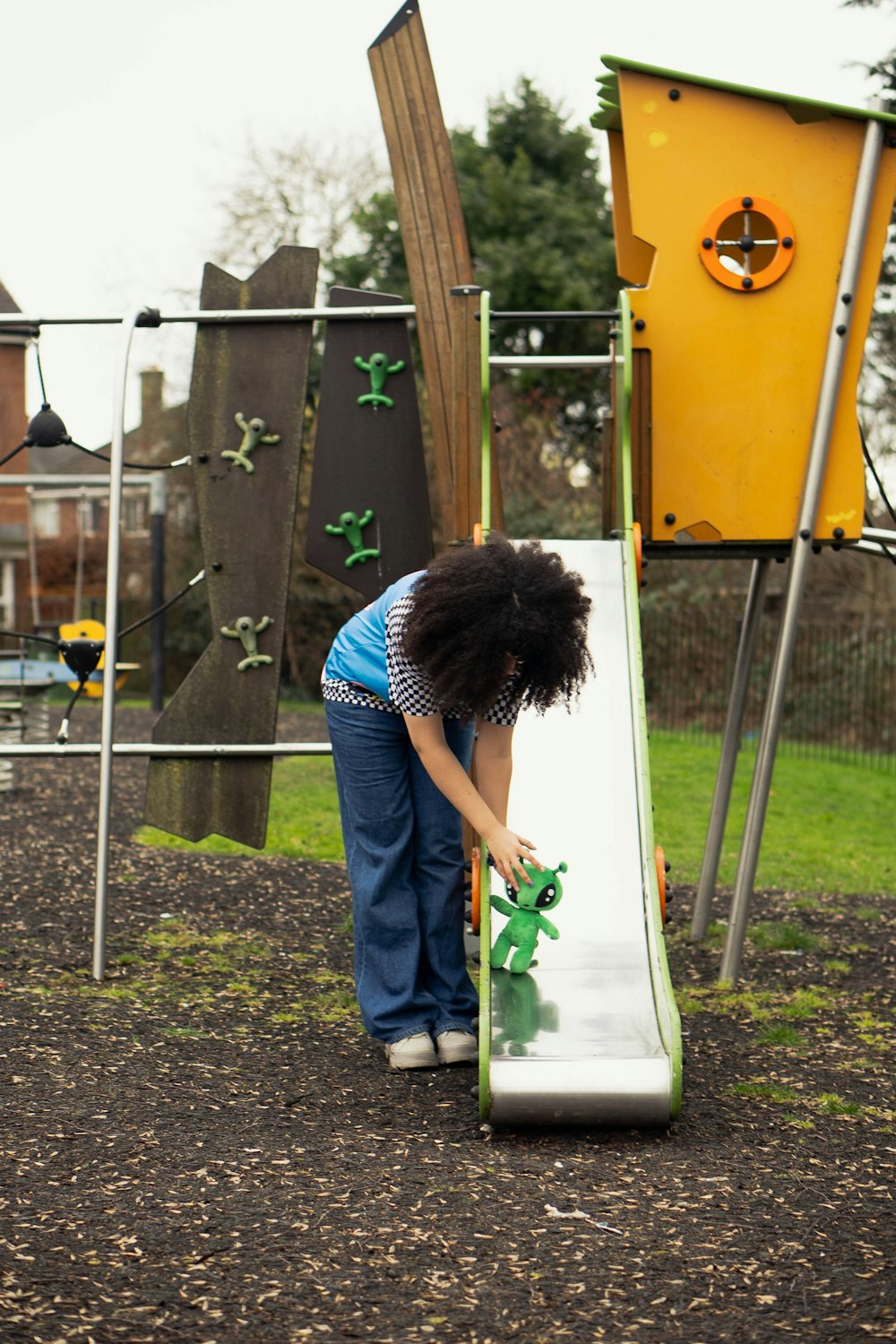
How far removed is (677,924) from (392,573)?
85.8 inches

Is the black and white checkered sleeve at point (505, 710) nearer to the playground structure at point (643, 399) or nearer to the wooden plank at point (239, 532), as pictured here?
the playground structure at point (643, 399)

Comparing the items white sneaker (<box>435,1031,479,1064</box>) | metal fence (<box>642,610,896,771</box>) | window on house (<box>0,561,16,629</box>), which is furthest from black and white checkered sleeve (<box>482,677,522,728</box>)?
window on house (<box>0,561,16,629</box>)

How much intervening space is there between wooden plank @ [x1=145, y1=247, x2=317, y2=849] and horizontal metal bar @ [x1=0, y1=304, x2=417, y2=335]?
0.04 metres

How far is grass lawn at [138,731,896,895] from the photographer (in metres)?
7.95

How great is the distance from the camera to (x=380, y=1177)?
3.01 m

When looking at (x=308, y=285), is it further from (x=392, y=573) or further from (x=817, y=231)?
(x=817, y=231)

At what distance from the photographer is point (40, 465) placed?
3975 cm

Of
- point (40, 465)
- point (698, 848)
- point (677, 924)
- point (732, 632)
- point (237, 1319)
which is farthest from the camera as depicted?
point (40, 465)

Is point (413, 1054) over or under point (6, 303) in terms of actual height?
under

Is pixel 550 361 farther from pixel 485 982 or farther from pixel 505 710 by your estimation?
pixel 485 982

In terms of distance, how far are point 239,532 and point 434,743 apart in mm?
1956

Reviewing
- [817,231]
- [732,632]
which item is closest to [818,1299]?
[817,231]

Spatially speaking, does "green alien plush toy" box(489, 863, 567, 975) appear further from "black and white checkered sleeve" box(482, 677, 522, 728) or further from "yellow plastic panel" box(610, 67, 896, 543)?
"yellow plastic panel" box(610, 67, 896, 543)

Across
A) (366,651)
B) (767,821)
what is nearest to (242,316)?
(366,651)
